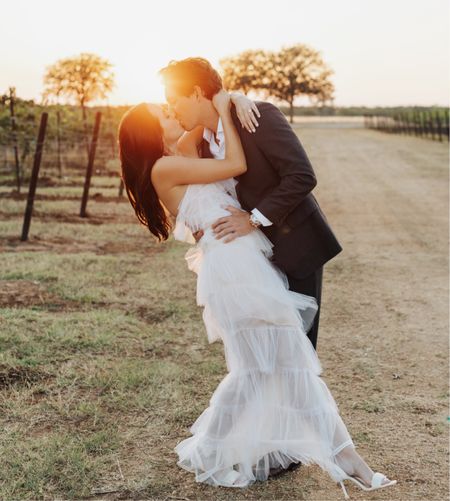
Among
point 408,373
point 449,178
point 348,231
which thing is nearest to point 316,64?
point 449,178

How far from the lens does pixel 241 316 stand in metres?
3.17

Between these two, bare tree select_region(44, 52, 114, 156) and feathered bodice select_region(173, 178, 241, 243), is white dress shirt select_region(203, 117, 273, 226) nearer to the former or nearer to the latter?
feathered bodice select_region(173, 178, 241, 243)

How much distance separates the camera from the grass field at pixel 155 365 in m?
3.48

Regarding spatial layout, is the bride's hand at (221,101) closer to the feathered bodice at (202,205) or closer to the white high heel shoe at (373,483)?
the feathered bodice at (202,205)

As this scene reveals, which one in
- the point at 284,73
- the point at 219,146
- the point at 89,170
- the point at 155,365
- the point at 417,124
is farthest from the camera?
the point at 284,73

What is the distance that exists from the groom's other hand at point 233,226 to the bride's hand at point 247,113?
39 centimetres

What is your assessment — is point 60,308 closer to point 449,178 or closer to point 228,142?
point 228,142

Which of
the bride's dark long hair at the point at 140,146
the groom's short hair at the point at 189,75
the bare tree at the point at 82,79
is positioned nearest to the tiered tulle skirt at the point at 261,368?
the bride's dark long hair at the point at 140,146

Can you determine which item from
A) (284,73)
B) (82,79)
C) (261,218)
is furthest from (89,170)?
(284,73)

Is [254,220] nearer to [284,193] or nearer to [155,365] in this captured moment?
[284,193]

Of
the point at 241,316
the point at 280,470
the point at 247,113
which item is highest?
the point at 247,113

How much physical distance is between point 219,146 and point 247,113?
0.91ft

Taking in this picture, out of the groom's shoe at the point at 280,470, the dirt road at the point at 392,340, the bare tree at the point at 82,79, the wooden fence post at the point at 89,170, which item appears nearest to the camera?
the groom's shoe at the point at 280,470

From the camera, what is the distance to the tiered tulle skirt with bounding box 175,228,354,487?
10.4ft
